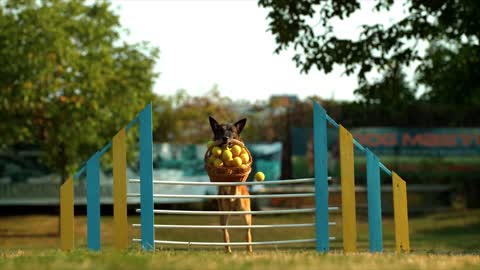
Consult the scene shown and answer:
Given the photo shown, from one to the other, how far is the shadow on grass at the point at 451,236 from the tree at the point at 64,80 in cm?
985

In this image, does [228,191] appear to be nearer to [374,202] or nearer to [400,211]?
[374,202]

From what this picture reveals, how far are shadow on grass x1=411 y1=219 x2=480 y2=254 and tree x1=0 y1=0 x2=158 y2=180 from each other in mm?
9845

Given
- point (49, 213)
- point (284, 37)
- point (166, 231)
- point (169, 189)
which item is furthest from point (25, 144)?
point (284, 37)

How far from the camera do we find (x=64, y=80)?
91.4ft

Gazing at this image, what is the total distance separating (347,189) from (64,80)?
1948 cm

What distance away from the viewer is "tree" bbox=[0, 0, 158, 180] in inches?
1076

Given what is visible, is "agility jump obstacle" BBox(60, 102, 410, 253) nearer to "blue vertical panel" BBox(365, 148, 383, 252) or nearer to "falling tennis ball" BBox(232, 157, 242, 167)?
"blue vertical panel" BBox(365, 148, 383, 252)

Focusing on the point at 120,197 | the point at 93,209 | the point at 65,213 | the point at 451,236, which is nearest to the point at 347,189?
the point at 120,197

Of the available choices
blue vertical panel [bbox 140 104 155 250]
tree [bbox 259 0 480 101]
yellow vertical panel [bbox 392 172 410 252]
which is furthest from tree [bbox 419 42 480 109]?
blue vertical panel [bbox 140 104 155 250]

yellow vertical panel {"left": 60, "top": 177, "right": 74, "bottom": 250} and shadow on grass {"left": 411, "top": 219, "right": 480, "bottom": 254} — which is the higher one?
yellow vertical panel {"left": 60, "top": 177, "right": 74, "bottom": 250}

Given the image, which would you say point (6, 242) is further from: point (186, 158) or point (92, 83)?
point (186, 158)

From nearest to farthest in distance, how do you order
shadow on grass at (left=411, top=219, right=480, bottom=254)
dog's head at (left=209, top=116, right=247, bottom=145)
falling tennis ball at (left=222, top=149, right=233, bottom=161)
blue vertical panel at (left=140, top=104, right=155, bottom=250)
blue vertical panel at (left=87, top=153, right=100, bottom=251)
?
blue vertical panel at (left=140, top=104, right=155, bottom=250) < blue vertical panel at (left=87, top=153, right=100, bottom=251) < falling tennis ball at (left=222, top=149, right=233, bottom=161) < dog's head at (left=209, top=116, right=247, bottom=145) < shadow on grass at (left=411, top=219, right=480, bottom=254)

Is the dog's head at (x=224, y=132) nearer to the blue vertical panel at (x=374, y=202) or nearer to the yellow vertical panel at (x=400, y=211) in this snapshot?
the blue vertical panel at (x=374, y=202)

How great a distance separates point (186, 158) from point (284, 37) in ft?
52.8
